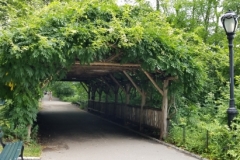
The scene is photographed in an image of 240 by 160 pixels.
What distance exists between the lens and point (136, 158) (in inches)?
301

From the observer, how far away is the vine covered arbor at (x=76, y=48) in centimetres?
815

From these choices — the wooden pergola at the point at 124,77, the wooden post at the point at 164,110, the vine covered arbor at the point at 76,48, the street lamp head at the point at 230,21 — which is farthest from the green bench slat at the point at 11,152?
the wooden post at the point at 164,110

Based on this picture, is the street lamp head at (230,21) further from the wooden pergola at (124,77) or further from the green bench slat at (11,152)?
the green bench slat at (11,152)

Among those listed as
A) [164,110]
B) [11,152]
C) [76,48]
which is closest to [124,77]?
[164,110]

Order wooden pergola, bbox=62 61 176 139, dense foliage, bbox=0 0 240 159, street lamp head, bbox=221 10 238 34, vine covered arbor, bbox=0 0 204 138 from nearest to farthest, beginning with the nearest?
street lamp head, bbox=221 10 238 34
dense foliage, bbox=0 0 240 159
vine covered arbor, bbox=0 0 204 138
wooden pergola, bbox=62 61 176 139

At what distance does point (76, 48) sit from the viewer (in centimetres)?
855

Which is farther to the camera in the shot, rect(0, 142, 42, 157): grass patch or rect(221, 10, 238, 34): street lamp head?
rect(0, 142, 42, 157): grass patch

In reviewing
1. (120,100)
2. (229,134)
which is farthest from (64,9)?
(120,100)

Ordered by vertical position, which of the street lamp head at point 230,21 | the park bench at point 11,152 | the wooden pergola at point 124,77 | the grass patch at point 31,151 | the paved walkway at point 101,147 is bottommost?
the paved walkway at point 101,147

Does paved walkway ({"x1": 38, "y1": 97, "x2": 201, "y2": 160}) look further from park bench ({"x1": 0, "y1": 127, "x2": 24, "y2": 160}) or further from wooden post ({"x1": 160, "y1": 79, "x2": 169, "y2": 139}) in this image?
park bench ({"x1": 0, "y1": 127, "x2": 24, "y2": 160})

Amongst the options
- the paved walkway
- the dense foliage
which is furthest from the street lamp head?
the paved walkway

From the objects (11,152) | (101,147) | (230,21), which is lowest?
(101,147)

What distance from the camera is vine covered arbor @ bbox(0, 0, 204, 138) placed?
8.15 m

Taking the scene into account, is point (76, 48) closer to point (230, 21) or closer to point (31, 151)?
point (31, 151)
